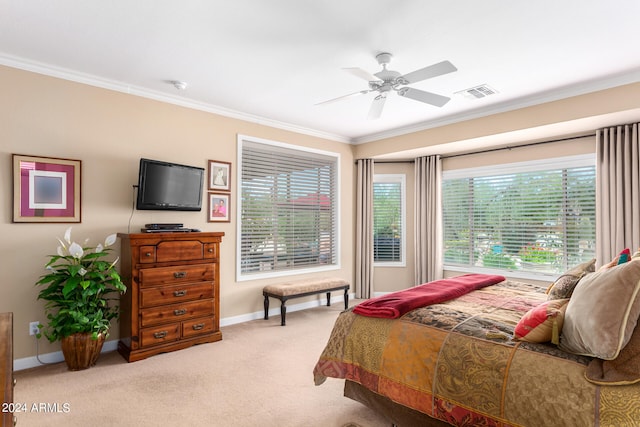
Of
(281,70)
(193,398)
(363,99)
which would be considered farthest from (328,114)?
(193,398)

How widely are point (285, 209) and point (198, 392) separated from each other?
2986mm

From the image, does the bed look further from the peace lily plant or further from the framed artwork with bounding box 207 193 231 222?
the framed artwork with bounding box 207 193 231 222

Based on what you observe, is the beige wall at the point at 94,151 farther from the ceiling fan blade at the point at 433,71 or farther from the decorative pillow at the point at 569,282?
the decorative pillow at the point at 569,282

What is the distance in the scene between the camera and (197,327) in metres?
3.82

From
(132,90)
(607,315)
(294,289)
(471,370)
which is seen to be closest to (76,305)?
(132,90)

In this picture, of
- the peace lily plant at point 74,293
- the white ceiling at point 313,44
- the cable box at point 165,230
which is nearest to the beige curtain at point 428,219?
the white ceiling at point 313,44

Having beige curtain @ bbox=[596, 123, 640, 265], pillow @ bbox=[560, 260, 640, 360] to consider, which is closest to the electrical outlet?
pillow @ bbox=[560, 260, 640, 360]

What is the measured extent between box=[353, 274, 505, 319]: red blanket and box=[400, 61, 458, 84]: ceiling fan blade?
169 centimetres

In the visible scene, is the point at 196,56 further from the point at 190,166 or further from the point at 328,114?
the point at 328,114

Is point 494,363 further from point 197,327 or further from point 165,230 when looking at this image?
point 165,230

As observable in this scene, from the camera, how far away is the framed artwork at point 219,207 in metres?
4.48

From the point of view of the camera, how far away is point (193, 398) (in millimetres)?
2684

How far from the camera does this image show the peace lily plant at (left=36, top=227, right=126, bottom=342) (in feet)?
10.1

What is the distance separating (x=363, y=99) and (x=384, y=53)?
1157mm
